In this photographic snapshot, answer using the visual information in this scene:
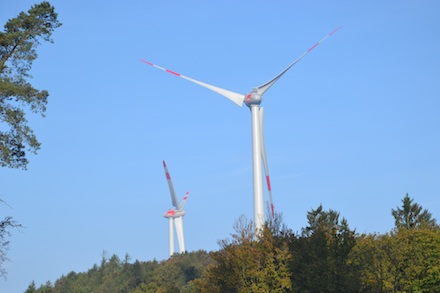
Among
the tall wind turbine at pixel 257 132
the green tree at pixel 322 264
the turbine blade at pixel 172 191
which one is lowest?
the green tree at pixel 322 264

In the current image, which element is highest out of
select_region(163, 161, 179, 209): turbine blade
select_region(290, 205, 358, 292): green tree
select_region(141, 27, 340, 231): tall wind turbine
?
select_region(163, 161, 179, 209): turbine blade

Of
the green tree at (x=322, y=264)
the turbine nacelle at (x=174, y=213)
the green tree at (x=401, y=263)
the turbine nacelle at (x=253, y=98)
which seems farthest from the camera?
the turbine nacelle at (x=174, y=213)

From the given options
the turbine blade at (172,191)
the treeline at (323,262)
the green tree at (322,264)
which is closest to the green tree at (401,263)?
the treeline at (323,262)

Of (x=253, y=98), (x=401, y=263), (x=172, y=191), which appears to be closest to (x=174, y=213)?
(x=172, y=191)

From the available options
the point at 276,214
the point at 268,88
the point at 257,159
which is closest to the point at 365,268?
the point at 276,214

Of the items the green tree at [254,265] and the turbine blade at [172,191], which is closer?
the green tree at [254,265]

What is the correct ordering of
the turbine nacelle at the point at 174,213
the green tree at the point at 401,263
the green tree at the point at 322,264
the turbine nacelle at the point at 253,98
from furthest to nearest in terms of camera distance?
the turbine nacelle at the point at 174,213 → the turbine nacelle at the point at 253,98 → the green tree at the point at 401,263 → the green tree at the point at 322,264

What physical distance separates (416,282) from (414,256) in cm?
310

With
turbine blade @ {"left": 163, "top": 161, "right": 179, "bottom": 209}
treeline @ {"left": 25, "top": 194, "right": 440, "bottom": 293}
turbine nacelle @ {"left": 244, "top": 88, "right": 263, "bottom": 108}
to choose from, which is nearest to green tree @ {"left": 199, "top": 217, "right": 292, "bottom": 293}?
treeline @ {"left": 25, "top": 194, "right": 440, "bottom": 293}

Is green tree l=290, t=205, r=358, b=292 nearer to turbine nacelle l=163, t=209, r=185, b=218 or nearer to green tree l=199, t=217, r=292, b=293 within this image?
green tree l=199, t=217, r=292, b=293

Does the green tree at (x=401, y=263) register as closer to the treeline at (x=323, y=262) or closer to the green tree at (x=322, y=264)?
the treeline at (x=323, y=262)

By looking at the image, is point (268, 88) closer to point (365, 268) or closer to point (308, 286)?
point (365, 268)

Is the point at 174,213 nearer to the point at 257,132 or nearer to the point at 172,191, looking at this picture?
the point at 172,191

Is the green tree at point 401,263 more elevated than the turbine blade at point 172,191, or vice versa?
the turbine blade at point 172,191
